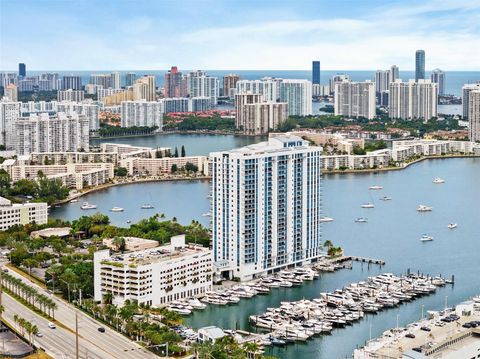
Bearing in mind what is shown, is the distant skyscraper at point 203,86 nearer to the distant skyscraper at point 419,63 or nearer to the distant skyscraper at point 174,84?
the distant skyscraper at point 174,84

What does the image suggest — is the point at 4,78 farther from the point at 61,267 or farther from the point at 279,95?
the point at 61,267

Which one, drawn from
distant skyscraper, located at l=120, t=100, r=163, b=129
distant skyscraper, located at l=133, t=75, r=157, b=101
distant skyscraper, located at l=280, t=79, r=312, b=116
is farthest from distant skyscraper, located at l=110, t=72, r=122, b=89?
distant skyscraper, located at l=120, t=100, r=163, b=129

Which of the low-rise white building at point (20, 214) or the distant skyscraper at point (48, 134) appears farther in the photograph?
the distant skyscraper at point (48, 134)

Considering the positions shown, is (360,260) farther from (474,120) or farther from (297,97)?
(297,97)

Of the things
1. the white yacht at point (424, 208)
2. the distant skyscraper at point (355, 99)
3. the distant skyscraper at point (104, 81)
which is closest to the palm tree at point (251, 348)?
the white yacht at point (424, 208)

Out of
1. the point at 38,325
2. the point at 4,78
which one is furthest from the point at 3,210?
the point at 4,78
